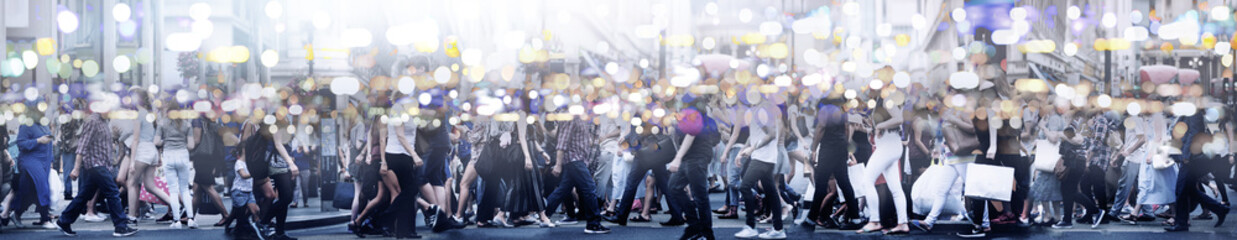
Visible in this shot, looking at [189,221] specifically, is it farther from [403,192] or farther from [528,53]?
[528,53]

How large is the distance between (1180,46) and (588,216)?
46.3 m

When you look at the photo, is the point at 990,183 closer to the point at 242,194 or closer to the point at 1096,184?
the point at 1096,184

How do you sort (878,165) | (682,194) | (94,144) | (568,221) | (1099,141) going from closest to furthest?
1. (682,194)
2. (878,165)
3. (94,144)
4. (1099,141)
5. (568,221)

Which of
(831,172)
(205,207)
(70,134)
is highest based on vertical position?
(70,134)

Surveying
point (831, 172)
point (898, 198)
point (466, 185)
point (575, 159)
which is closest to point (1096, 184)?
point (898, 198)

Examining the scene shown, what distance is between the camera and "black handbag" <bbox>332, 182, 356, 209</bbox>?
9641mm

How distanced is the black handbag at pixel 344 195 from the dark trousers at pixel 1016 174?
4.55 m

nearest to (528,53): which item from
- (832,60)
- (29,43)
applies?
(29,43)

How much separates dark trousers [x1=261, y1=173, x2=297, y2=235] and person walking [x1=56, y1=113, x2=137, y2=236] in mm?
1203

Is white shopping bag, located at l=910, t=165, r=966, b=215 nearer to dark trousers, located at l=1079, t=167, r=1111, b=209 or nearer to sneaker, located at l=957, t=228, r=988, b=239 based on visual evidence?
sneaker, located at l=957, t=228, r=988, b=239

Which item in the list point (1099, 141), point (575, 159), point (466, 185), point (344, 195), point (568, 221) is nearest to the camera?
point (575, 159)

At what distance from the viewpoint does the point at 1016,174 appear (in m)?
8.33

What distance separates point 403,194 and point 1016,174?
3964 millimetres

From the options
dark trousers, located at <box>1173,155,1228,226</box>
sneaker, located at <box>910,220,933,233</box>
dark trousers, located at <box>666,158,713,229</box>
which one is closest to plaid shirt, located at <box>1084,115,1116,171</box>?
A: dark trousers, located at <box>1173,155,1228,226</box>
